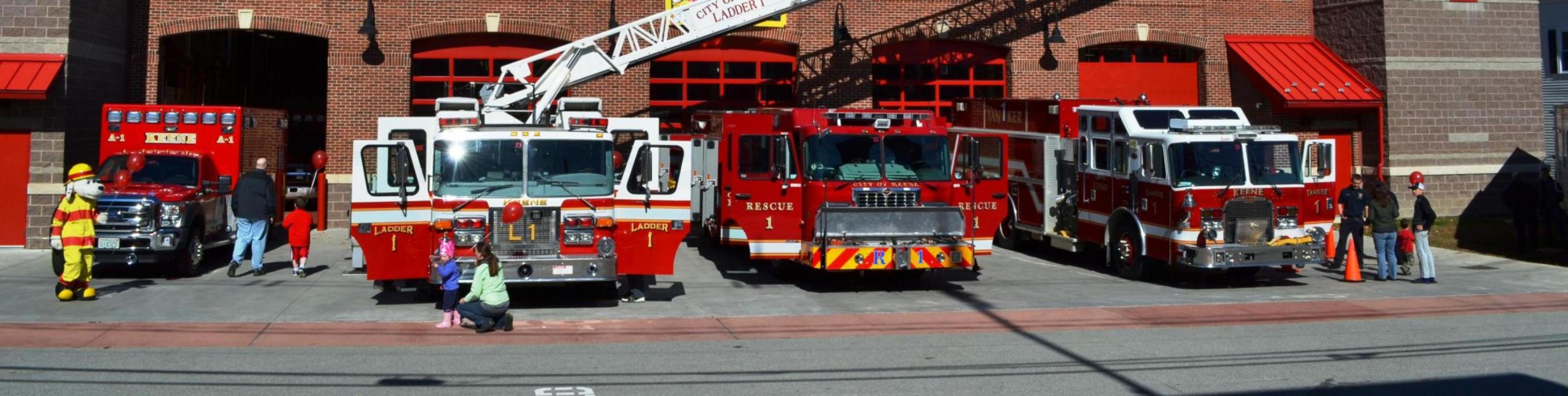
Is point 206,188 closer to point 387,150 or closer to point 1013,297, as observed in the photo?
point 387,150

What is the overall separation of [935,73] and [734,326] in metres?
14.5

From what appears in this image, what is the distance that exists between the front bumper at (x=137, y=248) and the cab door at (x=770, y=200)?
7373 millimetres

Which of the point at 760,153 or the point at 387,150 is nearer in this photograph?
the point at 387,150

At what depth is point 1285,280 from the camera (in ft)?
57.6

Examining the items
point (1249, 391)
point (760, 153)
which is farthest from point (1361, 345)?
point (760, 153)

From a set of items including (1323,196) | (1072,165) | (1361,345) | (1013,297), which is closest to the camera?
(1361,345)

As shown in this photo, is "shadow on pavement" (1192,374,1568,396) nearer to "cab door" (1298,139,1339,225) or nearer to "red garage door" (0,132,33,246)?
"cab door" (1298,139,1339,225)

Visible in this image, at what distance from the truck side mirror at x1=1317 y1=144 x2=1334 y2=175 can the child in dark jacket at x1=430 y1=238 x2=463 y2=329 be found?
36.6ft

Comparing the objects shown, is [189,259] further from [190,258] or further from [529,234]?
[529,234]

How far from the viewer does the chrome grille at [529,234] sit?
13.3 metres

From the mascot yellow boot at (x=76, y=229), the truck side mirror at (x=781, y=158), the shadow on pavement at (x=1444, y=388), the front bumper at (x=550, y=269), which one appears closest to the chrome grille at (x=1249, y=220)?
the truck side mirror at (x=781, y=158)

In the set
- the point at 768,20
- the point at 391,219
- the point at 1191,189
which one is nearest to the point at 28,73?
the point at 391,219

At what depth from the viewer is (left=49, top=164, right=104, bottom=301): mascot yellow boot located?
14047 mm

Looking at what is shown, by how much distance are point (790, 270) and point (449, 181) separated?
559 cm
